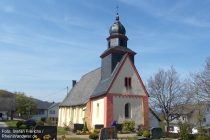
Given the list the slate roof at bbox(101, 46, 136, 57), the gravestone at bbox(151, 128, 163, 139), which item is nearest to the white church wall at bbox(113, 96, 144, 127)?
the slate roof at bbox(101, 46, 136, 57)

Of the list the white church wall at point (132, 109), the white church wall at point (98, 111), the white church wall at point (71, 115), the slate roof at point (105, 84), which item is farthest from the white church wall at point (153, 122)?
the white church wall at point (71, 115)

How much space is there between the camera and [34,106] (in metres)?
98.9

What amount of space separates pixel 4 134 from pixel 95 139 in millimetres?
9129

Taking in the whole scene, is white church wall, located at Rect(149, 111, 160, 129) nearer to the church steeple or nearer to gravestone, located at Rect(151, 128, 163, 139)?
the church steeple

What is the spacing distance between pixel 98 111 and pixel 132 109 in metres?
4.62

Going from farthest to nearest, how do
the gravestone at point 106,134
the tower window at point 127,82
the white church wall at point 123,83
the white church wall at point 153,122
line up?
the white church wall at point 153,122
the tower window at point 127,82
the white church wall at point 123,83
the gravestone at point 106,134

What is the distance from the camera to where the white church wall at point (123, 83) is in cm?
4088

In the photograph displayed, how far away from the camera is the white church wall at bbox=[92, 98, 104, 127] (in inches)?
1626

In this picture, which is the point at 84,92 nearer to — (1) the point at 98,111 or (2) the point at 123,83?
(1) the point at 98,111

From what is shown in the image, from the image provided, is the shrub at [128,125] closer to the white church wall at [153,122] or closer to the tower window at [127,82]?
the tower window at [127,82]

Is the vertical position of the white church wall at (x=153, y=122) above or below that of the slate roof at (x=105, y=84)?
below

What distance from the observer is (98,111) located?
42.8 metres

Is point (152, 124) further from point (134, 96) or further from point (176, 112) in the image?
point (176, 112)

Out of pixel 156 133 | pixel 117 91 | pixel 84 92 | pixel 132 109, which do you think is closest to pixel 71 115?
pixel 84 92
